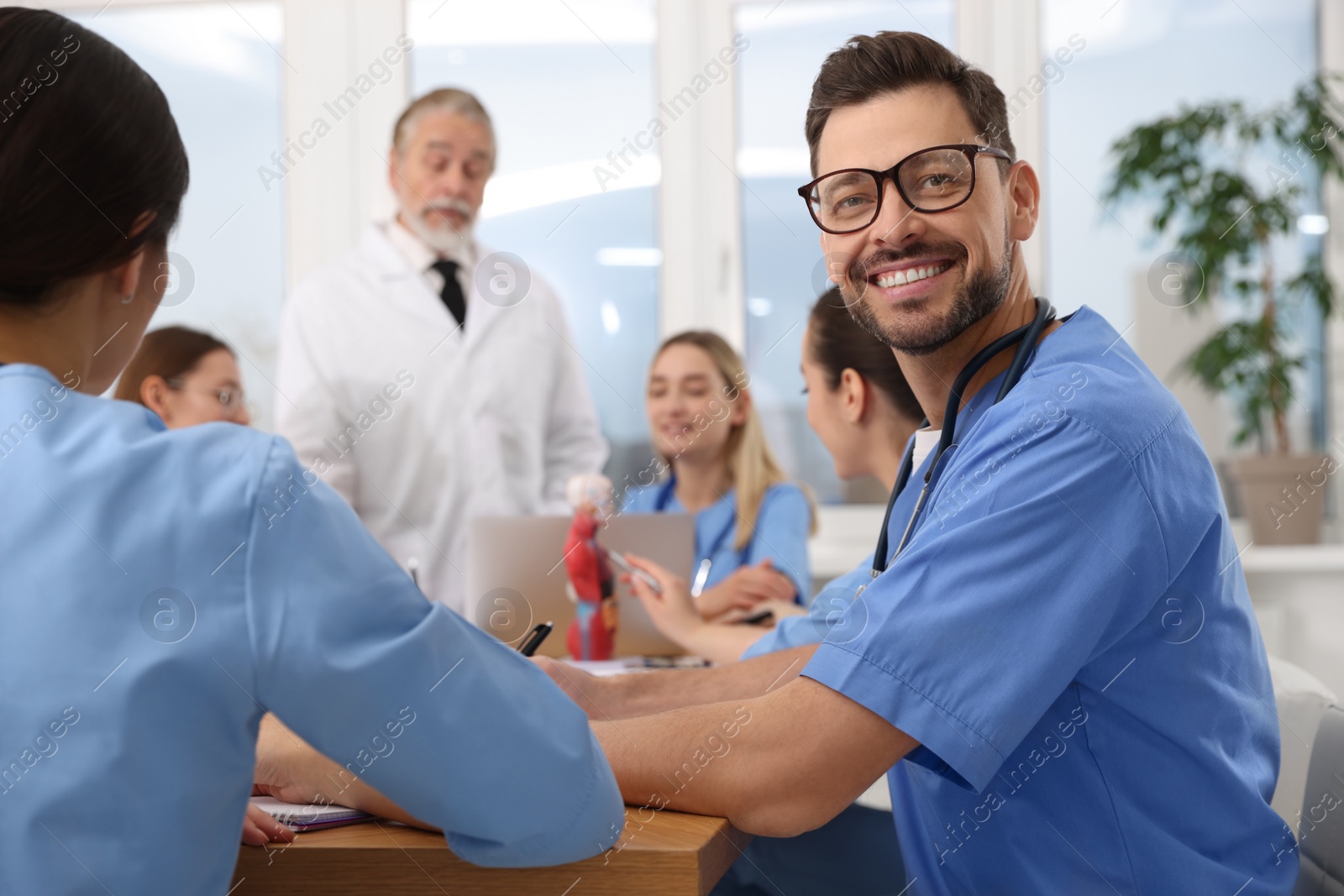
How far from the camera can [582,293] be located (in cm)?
401

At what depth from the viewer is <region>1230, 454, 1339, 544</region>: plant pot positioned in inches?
135

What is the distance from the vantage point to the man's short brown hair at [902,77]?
4.33 ft

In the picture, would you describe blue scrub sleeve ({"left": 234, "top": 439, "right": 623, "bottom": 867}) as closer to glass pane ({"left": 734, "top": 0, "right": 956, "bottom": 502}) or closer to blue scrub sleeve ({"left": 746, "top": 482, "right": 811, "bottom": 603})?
blue scrub sleeve ({"left": 746, "top": 482, "right": 811, "bottom": 603})

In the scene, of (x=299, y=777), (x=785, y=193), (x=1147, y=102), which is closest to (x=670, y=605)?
(x=299, y=777)

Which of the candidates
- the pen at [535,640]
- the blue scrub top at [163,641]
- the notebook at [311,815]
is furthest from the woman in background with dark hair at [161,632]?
the pen at [535,640]

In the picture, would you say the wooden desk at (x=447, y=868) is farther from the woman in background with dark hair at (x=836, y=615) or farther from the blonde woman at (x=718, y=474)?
the blonde woman at (x=718, y=474)

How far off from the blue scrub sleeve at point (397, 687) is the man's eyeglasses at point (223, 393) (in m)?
2.18

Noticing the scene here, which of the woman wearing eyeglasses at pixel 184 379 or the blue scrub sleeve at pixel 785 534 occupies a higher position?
the woman wearing eyeglasses at pixel 184 379

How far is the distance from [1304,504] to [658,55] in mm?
2582

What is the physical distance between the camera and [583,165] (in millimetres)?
3982

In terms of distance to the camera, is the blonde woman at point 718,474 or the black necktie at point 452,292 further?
the black necktie at point 452,292

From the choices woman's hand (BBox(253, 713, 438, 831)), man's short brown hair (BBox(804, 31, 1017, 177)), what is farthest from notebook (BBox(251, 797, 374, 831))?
man's short brown hair (BBox(804, 31, 1017, 177))

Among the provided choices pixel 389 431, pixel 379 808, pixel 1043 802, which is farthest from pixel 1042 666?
pixel 389 431

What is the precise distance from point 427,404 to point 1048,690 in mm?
2532
